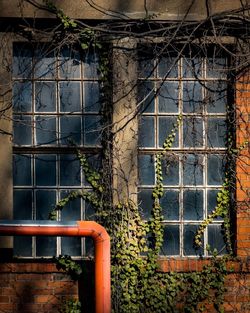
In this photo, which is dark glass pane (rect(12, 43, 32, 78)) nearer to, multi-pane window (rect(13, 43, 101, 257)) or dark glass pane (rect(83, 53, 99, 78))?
multi-pane window (rect(13, 43, 101, 257))

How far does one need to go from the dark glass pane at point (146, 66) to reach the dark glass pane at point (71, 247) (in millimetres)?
2144

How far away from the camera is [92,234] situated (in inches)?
229

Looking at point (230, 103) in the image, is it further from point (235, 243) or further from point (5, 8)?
point (5, 8)

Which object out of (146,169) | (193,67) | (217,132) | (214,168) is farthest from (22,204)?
(193,67)

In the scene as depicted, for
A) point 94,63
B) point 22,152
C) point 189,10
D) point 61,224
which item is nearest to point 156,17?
point 189,10

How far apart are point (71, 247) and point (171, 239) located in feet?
3.97

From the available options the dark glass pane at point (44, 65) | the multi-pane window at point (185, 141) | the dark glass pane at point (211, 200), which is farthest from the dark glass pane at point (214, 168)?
the dark glass pane at point (44, 65)

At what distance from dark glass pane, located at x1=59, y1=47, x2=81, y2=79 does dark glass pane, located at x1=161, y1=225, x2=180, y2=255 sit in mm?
2172

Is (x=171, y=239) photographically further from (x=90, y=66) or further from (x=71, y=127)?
(x=90, y=66)

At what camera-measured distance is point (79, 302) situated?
6.56m

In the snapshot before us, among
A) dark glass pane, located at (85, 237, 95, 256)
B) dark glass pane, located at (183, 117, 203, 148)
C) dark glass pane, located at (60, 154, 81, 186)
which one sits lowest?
dark glass pane, located at (85, 237, 95, 256)

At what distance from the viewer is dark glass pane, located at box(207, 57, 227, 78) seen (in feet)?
22.6

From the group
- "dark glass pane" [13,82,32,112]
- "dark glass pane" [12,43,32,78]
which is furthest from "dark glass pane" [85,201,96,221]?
"dark glass pane" [12,43,32,78]

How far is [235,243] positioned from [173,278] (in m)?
0.86
